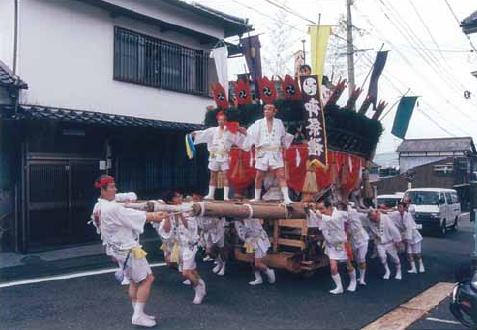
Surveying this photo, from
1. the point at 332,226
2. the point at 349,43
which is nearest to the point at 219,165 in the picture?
the point at 332,226

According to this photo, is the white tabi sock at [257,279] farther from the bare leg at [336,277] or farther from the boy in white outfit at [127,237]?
the boy in white outfit at [127,237]

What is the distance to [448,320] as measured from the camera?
22.2 ft

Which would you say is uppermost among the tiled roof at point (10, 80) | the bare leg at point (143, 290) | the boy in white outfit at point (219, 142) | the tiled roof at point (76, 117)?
the tiled roof at point (10, 80)

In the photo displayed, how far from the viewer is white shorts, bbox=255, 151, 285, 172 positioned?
8.73m

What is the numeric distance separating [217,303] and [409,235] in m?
5.39

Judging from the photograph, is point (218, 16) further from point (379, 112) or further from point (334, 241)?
point (334, 241)

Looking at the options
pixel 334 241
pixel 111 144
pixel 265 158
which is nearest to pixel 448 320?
pixel 334 241

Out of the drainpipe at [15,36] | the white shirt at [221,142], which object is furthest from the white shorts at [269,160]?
the drainpipe at [15,36]

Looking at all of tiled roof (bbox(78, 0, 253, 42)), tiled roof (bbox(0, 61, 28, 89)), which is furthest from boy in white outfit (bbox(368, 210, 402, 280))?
tiled roof (bbox(78, 0, 253, 42))

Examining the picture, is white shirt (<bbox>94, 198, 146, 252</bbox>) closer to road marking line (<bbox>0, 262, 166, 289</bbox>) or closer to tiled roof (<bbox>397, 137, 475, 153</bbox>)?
road marking line (<bbox>0, 262, 166, 289</bbox>)

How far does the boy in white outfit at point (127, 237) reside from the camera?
6.07m

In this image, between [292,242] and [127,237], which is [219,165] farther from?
[127,237]

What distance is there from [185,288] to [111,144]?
20.5ft

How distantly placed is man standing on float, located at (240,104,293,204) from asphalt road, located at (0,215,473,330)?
186 cm
